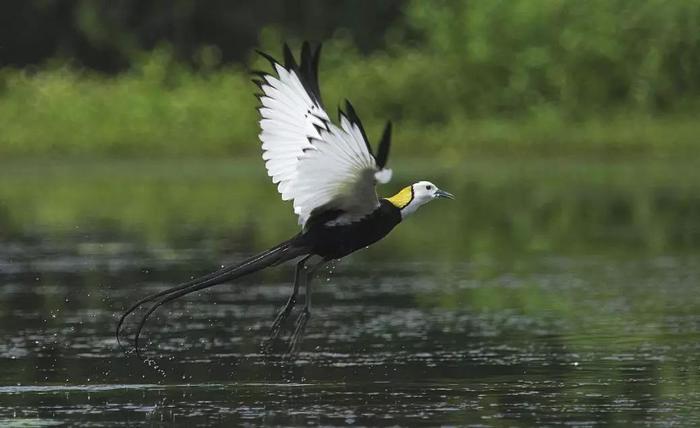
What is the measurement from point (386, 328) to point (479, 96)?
26.8m

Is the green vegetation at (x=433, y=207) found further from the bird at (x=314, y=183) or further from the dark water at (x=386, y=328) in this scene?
the bird at (x=314, y=183)

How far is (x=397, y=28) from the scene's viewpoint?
161 feet

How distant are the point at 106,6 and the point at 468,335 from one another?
38553 mm

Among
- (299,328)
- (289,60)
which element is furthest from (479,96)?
(299,328)

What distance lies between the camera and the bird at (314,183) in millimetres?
9953

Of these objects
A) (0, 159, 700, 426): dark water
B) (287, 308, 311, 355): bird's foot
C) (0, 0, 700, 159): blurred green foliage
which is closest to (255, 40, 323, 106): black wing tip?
(287, 308, 311, 355): bird's foot

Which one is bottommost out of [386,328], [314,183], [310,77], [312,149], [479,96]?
[386,328]

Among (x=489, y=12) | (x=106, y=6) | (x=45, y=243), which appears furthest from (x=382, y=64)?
(x=45, y=243)

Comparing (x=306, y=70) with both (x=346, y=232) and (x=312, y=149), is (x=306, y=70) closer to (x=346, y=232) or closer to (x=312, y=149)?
(x=312, y=149)

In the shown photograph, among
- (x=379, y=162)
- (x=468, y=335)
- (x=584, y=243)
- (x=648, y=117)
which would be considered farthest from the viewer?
(x=648, y=117)

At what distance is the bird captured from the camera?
392 inches

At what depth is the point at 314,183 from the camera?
10.2 metres

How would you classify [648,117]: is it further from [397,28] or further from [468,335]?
[468,335]

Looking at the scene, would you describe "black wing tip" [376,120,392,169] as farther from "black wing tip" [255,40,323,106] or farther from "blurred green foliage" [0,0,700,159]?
"blurred green foliage" [0,0,700,159]
